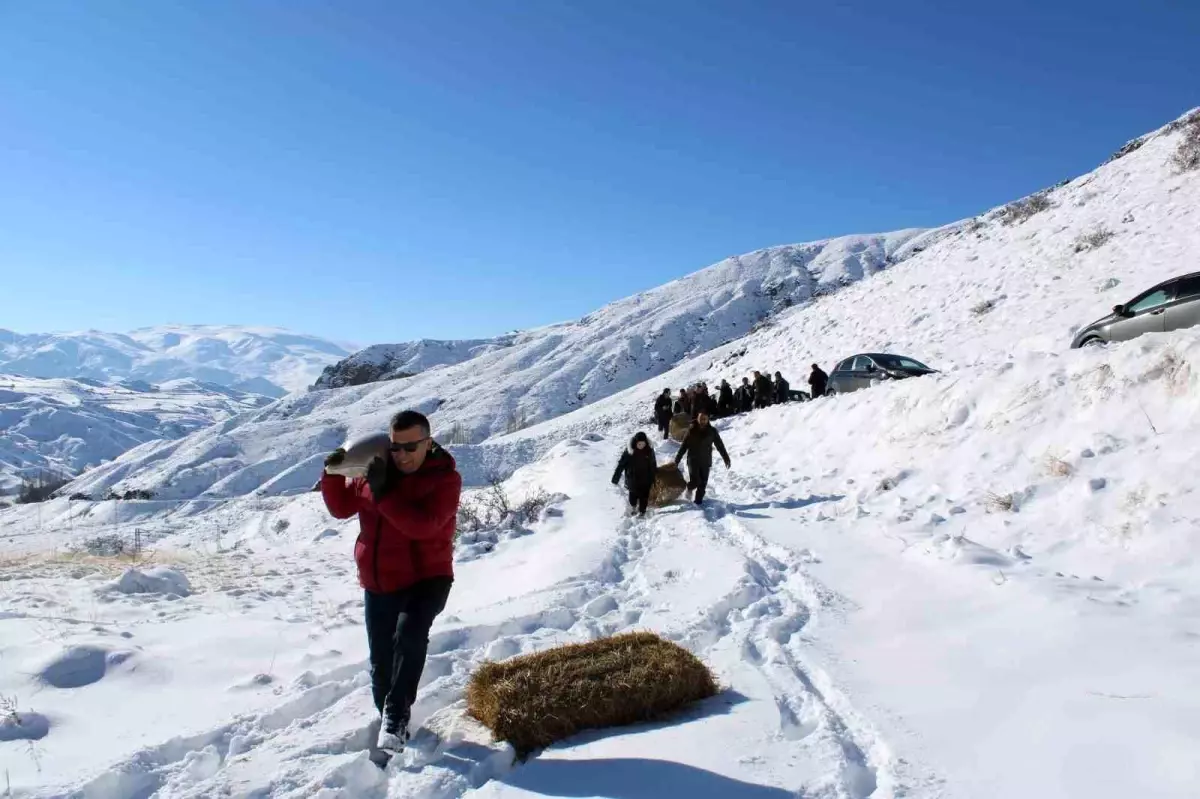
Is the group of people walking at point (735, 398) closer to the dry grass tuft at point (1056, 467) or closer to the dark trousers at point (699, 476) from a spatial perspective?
the dark trousers at point (699, 476)

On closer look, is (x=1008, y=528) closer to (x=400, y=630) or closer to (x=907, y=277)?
(x=400, y=630)

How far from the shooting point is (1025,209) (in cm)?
3216

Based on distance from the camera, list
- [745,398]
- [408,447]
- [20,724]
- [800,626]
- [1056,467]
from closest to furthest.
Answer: [408,447], [20,724], [800,626], [1056,467], [745,398]

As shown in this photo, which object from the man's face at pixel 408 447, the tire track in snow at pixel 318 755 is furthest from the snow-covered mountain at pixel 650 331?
the man's face at pixel 408 447

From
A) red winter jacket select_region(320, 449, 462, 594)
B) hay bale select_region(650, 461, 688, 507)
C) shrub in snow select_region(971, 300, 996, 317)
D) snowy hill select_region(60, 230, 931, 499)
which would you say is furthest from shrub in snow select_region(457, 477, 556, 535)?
snowy hill select_region(60, 230, 931, 499)

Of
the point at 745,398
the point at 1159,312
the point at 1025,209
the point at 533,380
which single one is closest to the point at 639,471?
the point at 1159,312

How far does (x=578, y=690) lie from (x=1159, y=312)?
434 inches

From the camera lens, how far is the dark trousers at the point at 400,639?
3.54 m

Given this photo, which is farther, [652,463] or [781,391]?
[781,391]

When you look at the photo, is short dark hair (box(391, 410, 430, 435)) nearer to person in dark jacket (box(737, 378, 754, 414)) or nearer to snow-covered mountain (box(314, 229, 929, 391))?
person in dark jacket (box(737, 378, 754, 414))

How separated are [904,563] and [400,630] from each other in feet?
16.1

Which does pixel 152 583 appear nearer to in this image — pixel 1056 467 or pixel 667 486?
pixel 667 486

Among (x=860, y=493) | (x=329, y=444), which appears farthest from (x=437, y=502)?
(x=329, y=444)

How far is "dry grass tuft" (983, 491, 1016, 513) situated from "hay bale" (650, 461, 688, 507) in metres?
5.29
